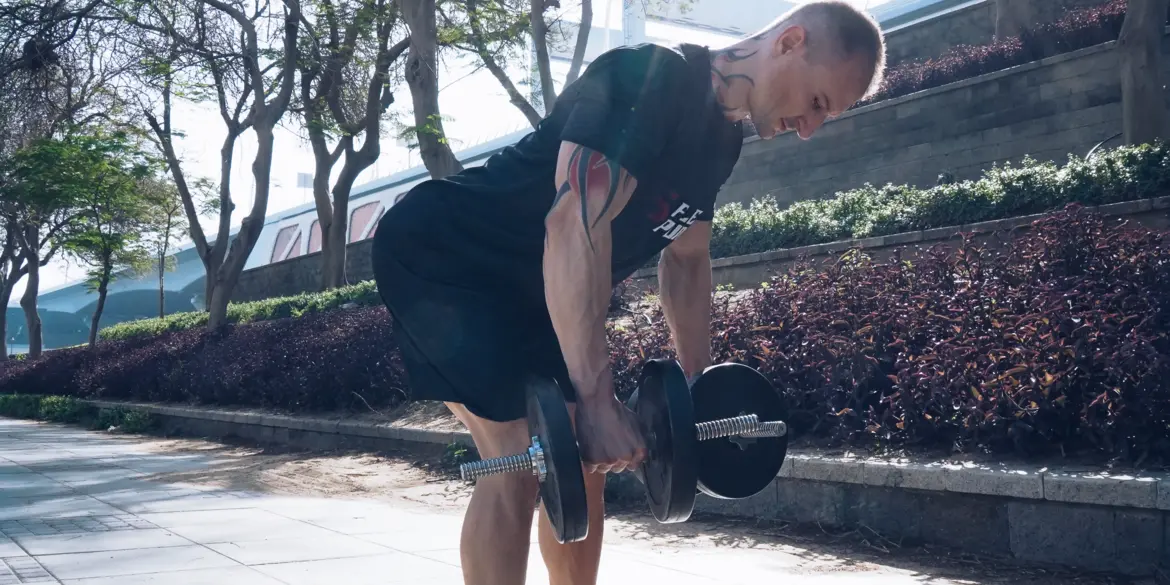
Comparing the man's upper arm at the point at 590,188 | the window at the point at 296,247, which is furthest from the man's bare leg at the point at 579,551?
the window at the point at 296,247

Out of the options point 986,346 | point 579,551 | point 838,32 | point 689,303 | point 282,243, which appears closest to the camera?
point 838,32

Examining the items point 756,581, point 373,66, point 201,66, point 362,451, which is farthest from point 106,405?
point 756,581

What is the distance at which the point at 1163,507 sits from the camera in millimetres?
3564

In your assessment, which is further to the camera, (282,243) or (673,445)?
(282,243)

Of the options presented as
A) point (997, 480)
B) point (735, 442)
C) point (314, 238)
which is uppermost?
point (314, 238)

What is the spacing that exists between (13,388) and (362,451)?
16638 millimetres

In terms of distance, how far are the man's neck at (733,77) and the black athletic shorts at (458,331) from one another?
2.06ft

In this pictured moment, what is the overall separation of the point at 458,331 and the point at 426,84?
404 inches

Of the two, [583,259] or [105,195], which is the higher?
[105,195]

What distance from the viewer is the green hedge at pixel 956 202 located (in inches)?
323

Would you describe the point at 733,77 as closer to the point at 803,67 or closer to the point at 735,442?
the point at 803,67

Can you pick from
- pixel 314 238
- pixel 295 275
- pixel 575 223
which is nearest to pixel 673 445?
pixel 575 223

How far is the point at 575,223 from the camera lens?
187cm

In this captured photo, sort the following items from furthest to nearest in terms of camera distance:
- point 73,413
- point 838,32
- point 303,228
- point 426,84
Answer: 1. point 303,228
2. point 73,413
3. point 426,84
4. point 838,32
